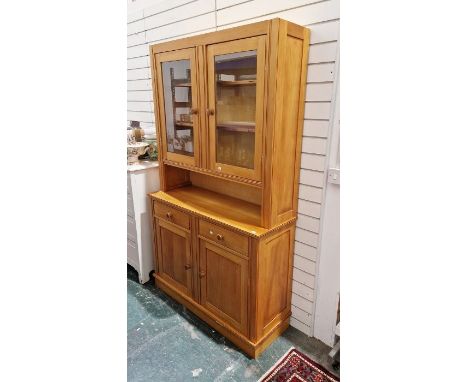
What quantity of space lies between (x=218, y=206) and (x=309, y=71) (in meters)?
1.08

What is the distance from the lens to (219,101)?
1.93 metres

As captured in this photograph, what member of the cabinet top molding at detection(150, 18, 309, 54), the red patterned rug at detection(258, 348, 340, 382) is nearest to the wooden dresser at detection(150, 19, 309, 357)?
the cabinet top molding at detection(150, 18, 309, 54)

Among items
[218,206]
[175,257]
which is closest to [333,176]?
[218,206]

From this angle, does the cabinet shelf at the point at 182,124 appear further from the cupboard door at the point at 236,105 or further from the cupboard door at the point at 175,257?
the cupboard door at the point at 175,257

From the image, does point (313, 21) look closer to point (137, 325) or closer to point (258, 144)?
point (258, 144)

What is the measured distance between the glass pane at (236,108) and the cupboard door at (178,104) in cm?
19

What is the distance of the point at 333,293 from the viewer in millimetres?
1981

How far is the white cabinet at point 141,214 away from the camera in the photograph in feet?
8.31

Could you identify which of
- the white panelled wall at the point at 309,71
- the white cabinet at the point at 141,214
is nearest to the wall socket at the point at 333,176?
the white panelled wall at the point at 309,71
